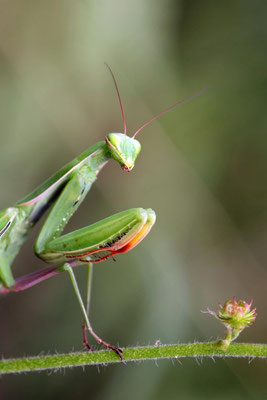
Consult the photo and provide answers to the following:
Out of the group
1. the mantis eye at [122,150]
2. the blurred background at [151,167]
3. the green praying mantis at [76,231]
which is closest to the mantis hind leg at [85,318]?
the green praying mantis at [76,231]

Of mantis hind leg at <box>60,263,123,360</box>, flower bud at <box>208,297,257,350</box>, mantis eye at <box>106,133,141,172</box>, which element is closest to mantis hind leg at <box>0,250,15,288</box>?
mantis hind leg at <box>60,263,123,360</box>

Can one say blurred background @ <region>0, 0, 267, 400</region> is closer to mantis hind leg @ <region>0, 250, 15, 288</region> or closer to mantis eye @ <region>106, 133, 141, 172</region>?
mantis hind leg @ <region>0, 250, 15, 288</region>

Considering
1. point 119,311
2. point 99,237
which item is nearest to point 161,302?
point 119,311

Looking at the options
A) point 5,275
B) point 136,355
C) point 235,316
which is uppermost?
point 5,275

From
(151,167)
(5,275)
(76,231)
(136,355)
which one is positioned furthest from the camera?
(151,167)

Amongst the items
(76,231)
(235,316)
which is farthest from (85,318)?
(235,316)

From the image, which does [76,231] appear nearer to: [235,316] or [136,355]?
[136,355]

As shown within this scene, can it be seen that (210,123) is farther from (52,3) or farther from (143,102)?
(52,3)
